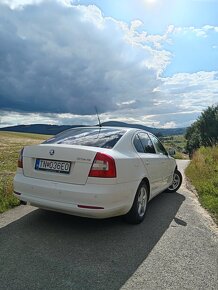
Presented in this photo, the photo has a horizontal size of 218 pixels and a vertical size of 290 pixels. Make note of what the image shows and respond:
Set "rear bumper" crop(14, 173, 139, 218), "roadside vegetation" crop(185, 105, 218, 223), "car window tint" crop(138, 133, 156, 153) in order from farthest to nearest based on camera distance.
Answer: "roadside vegetation" crop(185, 105, 218, 223), "car window tint" crop(138, 133, 156, 153), "rear bumper" crop(14, 173, 139, 218)

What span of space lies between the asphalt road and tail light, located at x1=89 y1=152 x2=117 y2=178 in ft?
3.12

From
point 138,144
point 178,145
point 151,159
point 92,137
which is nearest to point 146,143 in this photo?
point 151,159

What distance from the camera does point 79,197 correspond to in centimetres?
424

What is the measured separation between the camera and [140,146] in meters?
5.73

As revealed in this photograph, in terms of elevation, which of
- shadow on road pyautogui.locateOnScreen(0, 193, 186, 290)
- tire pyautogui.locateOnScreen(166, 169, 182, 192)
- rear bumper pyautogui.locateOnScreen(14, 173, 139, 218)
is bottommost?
shadow on road pyautogui.locateOnScreen(0, 193, 186, 290)

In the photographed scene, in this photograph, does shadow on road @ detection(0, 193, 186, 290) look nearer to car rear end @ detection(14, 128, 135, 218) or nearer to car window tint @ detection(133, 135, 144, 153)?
car rear end @ detection(14, 128, 135, 218)

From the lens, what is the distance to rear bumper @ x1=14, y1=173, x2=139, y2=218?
4.23m

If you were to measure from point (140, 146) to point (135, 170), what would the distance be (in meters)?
0.83

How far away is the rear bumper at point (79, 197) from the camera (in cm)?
423

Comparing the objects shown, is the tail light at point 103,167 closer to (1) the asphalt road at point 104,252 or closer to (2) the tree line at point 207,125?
(1) the asphalt road at point 104,252

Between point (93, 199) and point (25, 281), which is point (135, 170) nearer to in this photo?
point (93, 199)

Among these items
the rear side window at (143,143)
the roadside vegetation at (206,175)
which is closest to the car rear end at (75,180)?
the rear side window at (143,143)

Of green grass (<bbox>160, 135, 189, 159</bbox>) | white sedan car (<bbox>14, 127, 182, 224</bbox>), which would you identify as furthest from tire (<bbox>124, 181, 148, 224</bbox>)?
green grass (<bbox>160, 135, 189, 159</bbox>)

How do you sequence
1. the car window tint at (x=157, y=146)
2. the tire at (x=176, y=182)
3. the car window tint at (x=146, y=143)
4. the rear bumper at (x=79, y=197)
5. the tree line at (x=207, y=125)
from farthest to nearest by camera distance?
the tree line at (x=207, y=125)
the tire at (x=176, y=182)
the car window tint at (x=157, y=146)
the car window tint at (x=146, y=143)
the rear bumper at (x=79, y=197)
